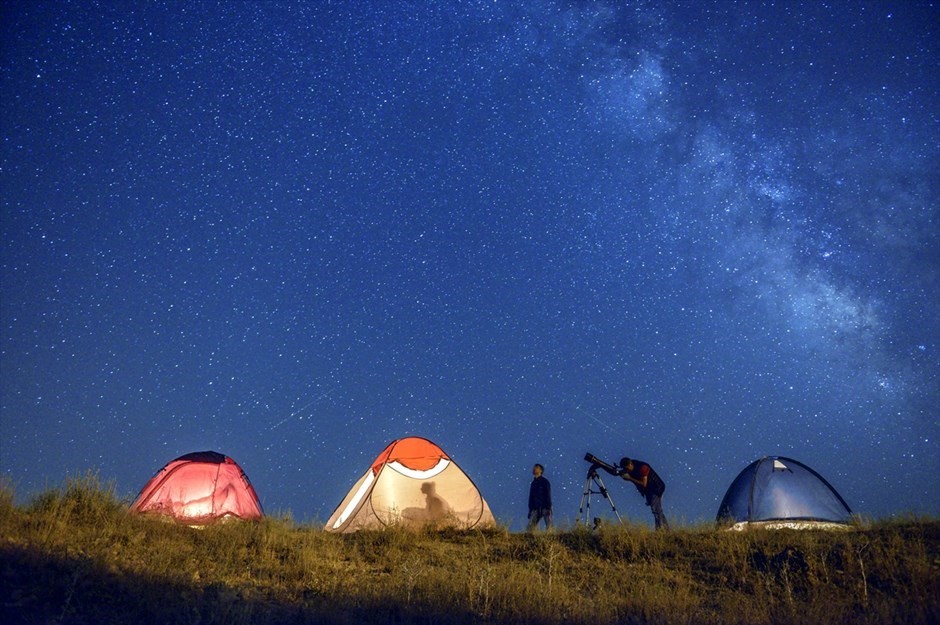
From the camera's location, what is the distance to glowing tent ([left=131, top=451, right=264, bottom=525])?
14.3 m

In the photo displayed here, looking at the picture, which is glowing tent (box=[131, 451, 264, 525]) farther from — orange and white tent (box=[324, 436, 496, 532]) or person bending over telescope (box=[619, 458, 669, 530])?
person bending over telescope (box=[619, 458, 669, 530])

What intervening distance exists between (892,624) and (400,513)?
9756 millimetres

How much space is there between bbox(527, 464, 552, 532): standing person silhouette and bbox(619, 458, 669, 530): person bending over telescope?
1940mm

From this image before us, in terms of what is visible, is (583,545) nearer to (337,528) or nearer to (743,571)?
(743,571)

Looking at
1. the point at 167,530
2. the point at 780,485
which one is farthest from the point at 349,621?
the point at 780,485

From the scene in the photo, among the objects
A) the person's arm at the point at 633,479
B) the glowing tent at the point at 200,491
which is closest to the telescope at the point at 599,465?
the person's arm at the point at 633,479

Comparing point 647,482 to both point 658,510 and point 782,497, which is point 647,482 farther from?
point 782,497

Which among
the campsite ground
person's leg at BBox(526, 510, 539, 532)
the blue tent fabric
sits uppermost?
the blue tent fabric

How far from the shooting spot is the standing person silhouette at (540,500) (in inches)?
592

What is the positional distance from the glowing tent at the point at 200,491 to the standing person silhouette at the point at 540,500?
653cm

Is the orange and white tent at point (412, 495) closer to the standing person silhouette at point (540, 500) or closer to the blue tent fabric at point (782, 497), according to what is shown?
the standing person silhouette at point (540, 500)

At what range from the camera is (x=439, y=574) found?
8.55 m

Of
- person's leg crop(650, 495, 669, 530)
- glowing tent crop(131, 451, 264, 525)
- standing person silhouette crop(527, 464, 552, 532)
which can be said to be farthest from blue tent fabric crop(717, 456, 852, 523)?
glowing tent crop(131, 451, 264, 525)

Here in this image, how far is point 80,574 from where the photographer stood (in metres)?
6.42
